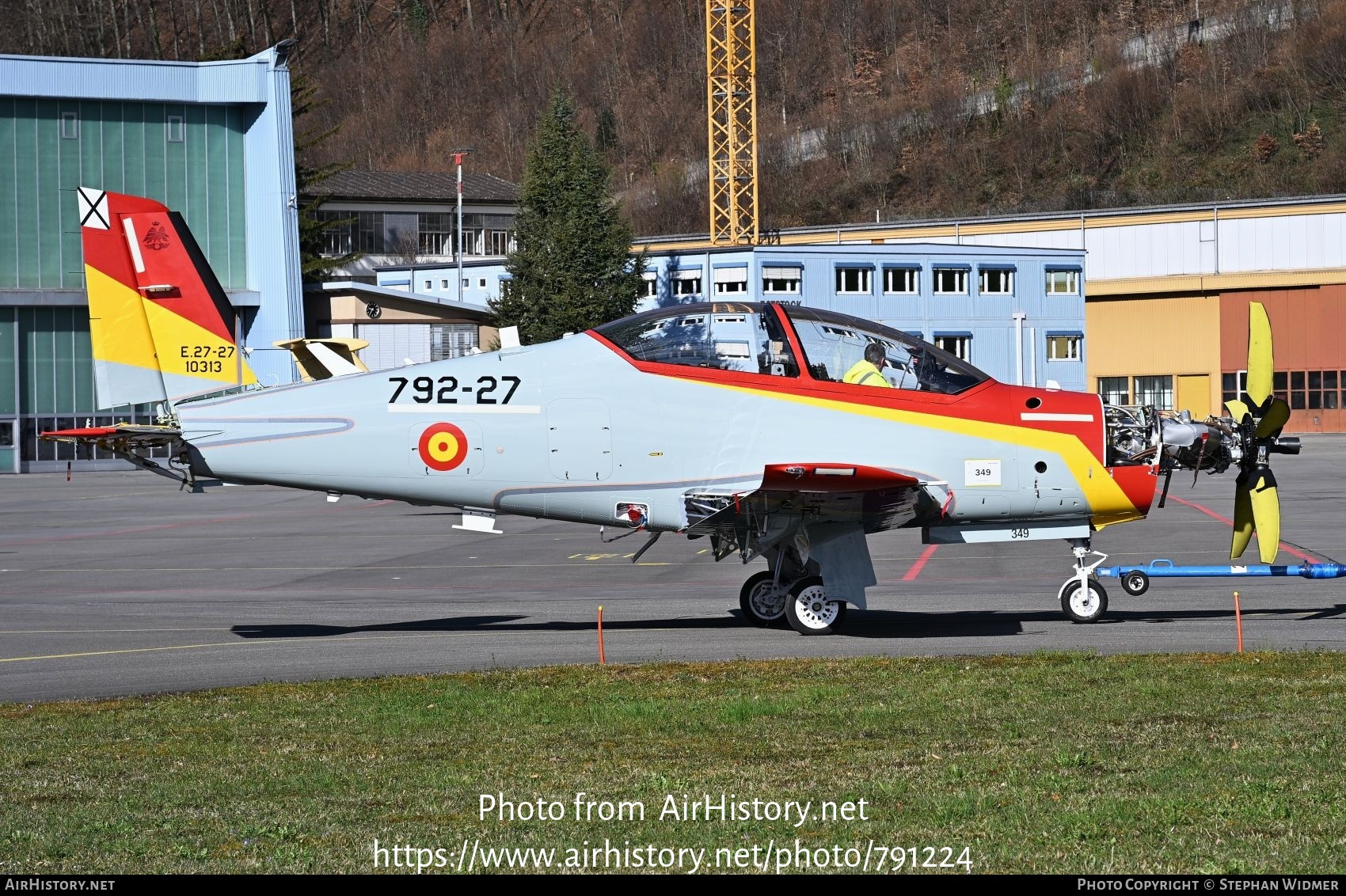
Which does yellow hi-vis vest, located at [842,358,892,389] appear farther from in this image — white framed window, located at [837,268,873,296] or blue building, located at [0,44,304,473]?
white framed window, located at [837,268,873,296]

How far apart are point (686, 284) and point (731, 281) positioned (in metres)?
3.32

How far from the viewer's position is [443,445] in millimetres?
14023

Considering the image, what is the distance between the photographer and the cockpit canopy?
13.8m

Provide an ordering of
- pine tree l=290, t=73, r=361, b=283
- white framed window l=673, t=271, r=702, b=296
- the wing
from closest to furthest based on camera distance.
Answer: the wing < white framed window l=673, t=271, r=702, b=296 < pine tree l=290, t=73, r=361, b=283

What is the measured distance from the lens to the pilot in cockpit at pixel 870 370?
543 inches

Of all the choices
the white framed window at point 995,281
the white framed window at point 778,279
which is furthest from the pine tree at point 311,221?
the white framed window at point 995,281

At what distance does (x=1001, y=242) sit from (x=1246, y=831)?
7668 cm

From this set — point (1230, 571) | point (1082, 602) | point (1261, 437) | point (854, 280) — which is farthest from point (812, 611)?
point (854, 280)

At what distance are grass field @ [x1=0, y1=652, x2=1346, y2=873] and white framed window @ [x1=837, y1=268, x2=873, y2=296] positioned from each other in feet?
186

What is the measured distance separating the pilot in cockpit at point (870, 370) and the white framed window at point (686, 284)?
184ft

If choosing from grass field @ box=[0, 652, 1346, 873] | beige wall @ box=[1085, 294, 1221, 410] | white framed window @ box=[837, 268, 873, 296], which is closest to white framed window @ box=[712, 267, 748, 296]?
white framed window @ box=[837, 268, 873, 296]

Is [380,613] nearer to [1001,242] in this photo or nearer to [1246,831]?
[1246,831]

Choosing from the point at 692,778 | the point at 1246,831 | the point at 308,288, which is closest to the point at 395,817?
the point at 692,778

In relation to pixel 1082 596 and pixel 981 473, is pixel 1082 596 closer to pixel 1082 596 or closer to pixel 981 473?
pixel 1082 596
